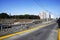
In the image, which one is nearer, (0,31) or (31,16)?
(0,31)

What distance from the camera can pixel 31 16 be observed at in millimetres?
163375

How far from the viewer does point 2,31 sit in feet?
63.4

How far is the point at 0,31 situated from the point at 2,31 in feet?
2.26

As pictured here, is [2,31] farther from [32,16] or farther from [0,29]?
[32,16]

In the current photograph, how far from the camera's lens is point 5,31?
66.6 ft

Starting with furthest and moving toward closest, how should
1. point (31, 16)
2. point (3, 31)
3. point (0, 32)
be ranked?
1. point (31, 16)
2. point (3, 31)
3. point (0, 32)

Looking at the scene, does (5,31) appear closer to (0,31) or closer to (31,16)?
(0,31)

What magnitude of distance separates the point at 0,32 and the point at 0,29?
0.50 meters

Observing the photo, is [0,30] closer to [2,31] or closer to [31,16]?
[2,31]

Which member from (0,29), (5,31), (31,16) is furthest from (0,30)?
(31,16)

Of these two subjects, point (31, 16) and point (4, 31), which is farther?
point (31, 16)

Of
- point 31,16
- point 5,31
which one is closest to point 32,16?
point 31,16

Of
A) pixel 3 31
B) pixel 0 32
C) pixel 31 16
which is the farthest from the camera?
pixel 31 16

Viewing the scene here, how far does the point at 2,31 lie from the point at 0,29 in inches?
24.3
